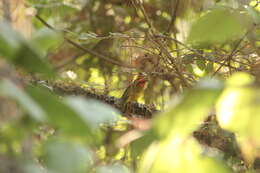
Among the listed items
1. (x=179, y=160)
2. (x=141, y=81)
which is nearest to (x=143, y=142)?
(x=179, y=160)

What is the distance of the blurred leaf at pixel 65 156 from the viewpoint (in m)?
0.40

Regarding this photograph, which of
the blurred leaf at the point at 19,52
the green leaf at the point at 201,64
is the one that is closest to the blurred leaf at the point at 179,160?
the blurred leaf at the point at 19,52

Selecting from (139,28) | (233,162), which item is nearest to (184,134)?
(233,162)

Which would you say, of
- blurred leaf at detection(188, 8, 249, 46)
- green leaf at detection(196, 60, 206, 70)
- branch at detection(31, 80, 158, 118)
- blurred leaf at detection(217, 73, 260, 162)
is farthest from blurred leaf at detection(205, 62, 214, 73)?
blurred leaf at detection(217, 73, 260, 162)

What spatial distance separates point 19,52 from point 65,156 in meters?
0.10

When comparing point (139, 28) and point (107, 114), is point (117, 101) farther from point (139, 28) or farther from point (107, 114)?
point (107, 114)

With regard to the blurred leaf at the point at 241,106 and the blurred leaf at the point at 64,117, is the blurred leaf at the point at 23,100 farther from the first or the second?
the blurred leaf at the point at 241,106

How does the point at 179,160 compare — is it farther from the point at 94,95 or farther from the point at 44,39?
the point at 94,95

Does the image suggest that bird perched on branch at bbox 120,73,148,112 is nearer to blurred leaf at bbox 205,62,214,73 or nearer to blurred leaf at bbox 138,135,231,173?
blurred leaf at bbox 205,62,214,73

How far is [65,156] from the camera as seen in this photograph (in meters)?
0.40

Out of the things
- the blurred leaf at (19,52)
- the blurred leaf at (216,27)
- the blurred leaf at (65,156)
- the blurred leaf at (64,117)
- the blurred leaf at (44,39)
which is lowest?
the blurred leaf at (65,156)

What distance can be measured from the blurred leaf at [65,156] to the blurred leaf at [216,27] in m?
0.20

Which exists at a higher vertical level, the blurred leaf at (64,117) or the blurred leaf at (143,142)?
the blurred leaf at (64,117)

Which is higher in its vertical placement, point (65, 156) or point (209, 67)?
point (209, 67)
